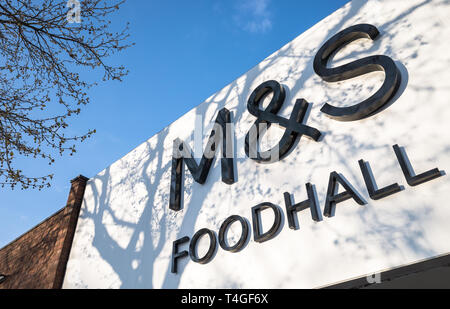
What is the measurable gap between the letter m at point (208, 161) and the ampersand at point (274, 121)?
15.3 inches

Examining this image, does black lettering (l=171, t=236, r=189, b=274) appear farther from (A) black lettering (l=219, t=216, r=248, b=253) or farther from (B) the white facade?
(A) black lettering (l=219, t=216, r=248, b=253)

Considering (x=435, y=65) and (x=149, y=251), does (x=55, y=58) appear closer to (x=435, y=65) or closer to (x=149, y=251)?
(x=149, y=251)

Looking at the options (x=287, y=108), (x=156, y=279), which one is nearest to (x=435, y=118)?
(x=287, y=108)

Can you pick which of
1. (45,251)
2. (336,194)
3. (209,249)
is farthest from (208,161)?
(45,251)

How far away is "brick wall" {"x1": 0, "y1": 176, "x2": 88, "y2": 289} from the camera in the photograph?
6996 mm

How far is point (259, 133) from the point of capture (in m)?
4.88

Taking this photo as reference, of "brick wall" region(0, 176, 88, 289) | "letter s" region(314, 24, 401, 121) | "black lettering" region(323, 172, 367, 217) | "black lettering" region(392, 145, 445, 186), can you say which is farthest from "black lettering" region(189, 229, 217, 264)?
"brick wall" region(0, 176, 88, 289)

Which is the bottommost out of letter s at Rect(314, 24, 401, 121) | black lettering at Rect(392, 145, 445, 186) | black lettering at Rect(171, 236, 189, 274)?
black lettering at Rect(392, 145, 445, 186)

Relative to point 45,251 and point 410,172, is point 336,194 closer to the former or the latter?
point 410,172

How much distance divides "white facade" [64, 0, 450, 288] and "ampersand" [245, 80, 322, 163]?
4.2 inches

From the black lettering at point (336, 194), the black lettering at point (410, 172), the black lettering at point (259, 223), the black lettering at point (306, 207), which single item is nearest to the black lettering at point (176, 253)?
the black lettering at point (259, 223)

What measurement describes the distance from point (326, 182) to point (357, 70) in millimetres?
1334

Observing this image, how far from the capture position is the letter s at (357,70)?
3592 mm

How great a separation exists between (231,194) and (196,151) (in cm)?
131
